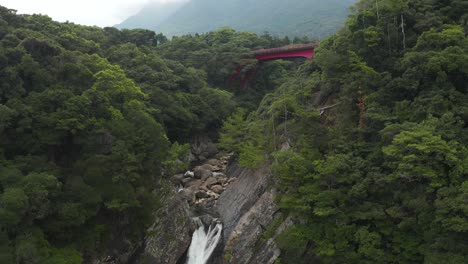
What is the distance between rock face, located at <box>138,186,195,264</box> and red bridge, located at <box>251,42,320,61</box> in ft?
82.8

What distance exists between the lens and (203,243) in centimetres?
2294

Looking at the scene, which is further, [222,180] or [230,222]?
[222,180]

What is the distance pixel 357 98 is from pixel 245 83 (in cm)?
3522

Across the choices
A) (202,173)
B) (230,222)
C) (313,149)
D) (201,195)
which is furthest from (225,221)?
(202,173)

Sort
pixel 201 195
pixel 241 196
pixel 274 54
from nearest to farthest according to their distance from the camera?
pixel 241 196, pixel 201 195, pixel 274 54

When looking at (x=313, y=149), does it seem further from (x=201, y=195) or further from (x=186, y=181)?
(x=186, y=181)

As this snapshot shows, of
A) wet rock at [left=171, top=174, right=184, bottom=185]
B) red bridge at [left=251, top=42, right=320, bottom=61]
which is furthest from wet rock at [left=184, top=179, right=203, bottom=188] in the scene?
red bridge at [left=251, top=42, right=320, bottom=61]

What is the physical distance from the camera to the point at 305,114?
841 inches

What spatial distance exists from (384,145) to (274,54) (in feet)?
117

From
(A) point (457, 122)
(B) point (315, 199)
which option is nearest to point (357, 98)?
(A) point (457, 122)

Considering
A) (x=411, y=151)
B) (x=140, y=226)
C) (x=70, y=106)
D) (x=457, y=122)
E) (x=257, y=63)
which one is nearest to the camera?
(x=411, y=151)

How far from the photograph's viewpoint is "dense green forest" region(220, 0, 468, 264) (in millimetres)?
14484

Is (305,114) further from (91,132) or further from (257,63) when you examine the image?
(257,63)

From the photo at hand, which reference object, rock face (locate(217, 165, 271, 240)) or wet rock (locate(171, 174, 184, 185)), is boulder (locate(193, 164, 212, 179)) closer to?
wet rock (locate(171, 174, 184, 185))
